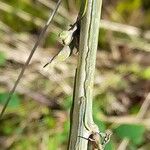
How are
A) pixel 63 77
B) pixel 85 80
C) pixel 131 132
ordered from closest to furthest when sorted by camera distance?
1. pixel 85 80
2. pixel 131 132
3. pixel 63 77

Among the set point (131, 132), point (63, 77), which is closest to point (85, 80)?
point (131, 132)

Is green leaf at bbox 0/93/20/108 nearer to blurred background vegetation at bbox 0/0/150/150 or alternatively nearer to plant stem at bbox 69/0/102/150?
blurred background vegetation at bbox 0/0/150/150

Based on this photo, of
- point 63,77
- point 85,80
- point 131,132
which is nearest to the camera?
point 85,80

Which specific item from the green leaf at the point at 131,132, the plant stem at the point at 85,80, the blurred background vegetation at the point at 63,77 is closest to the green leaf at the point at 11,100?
the blurred background vegetation at the point at 63,77

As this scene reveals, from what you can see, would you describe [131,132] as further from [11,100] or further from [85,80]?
[85,80]

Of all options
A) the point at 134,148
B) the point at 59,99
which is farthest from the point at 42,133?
the point at 134,148

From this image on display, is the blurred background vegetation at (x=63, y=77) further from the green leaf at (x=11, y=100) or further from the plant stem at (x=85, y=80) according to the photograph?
the plant stem at (x=85, y=80)

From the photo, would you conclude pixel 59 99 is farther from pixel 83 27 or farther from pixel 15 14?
pixel 83 27
